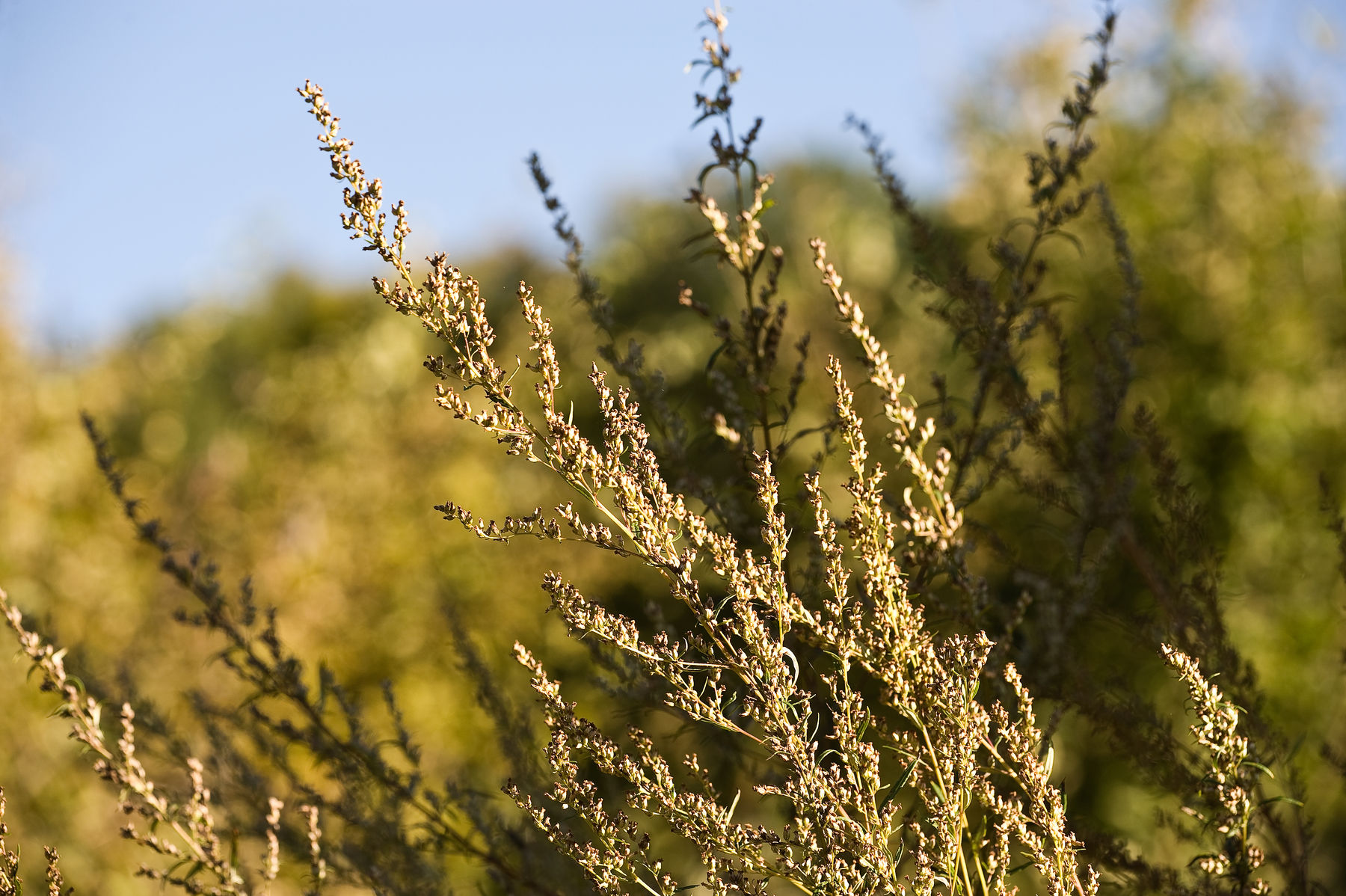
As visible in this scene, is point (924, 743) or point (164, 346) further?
point (164, 346)

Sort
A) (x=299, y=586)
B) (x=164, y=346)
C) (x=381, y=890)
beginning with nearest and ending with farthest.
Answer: (x=381, y=890), (x=299, y=586), (x=164, y=346)

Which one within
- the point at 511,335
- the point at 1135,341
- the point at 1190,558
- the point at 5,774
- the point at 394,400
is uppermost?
the point at 511,335

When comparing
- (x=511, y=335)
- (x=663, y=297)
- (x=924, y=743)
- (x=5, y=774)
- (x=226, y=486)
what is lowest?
(x=5, y=774)

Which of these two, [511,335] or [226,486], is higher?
[511,335]

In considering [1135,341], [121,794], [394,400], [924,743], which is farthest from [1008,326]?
[394,400]

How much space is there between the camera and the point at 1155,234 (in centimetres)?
671

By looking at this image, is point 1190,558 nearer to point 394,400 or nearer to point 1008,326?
point 1008,326

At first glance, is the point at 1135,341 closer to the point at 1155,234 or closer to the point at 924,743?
the point at 924,743

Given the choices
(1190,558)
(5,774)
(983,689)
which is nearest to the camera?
(983,689)

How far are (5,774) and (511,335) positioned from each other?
4759 millimetres

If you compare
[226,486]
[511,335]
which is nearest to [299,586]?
[226,486]

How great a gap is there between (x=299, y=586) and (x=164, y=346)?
174 inches

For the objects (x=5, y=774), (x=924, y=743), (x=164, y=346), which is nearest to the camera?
(x=924, y=743)

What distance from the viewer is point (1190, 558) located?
6.31 ft
